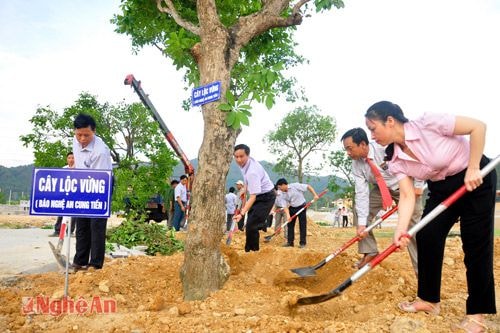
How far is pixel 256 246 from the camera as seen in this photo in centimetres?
570

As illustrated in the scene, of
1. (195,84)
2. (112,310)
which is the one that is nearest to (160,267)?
(112,310)

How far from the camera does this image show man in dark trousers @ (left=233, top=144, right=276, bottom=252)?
16.9ft

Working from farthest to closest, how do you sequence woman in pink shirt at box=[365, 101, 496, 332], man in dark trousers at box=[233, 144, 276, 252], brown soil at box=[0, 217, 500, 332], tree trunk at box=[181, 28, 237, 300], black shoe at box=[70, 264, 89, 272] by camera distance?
man in dark trousers at box=[233, 144, 276, 252] → black shoe at box=[70, 264, 89, 272] → tree trunk at box=[181, 28, 237, 300] → brown soil at box=[0, 217, 500, 332] → woman in pink shirt at box=[365, 101, 496, 332]

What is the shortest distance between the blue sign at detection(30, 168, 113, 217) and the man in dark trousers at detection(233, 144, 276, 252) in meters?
1.97

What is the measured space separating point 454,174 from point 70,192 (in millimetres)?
3024

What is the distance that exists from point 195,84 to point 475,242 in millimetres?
3486

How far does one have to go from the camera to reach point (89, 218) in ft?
14.6

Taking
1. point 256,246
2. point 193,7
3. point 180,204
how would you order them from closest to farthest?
point 193,7, point 256,246, point 180,204

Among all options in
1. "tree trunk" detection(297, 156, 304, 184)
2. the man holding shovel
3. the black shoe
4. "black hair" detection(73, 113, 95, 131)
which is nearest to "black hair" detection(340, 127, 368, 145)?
the man holding shovel

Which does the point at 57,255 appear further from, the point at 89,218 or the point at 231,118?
the point at 231,118

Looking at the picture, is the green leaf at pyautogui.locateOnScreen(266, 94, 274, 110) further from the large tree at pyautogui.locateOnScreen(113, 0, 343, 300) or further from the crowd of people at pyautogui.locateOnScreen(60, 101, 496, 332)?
the crowd of people at pyautogui.locateOnScreen(60, 101, 496, 332)

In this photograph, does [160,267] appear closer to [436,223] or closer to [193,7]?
[436,223]

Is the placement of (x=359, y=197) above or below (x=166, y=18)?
below

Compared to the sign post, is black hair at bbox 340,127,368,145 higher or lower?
higher
